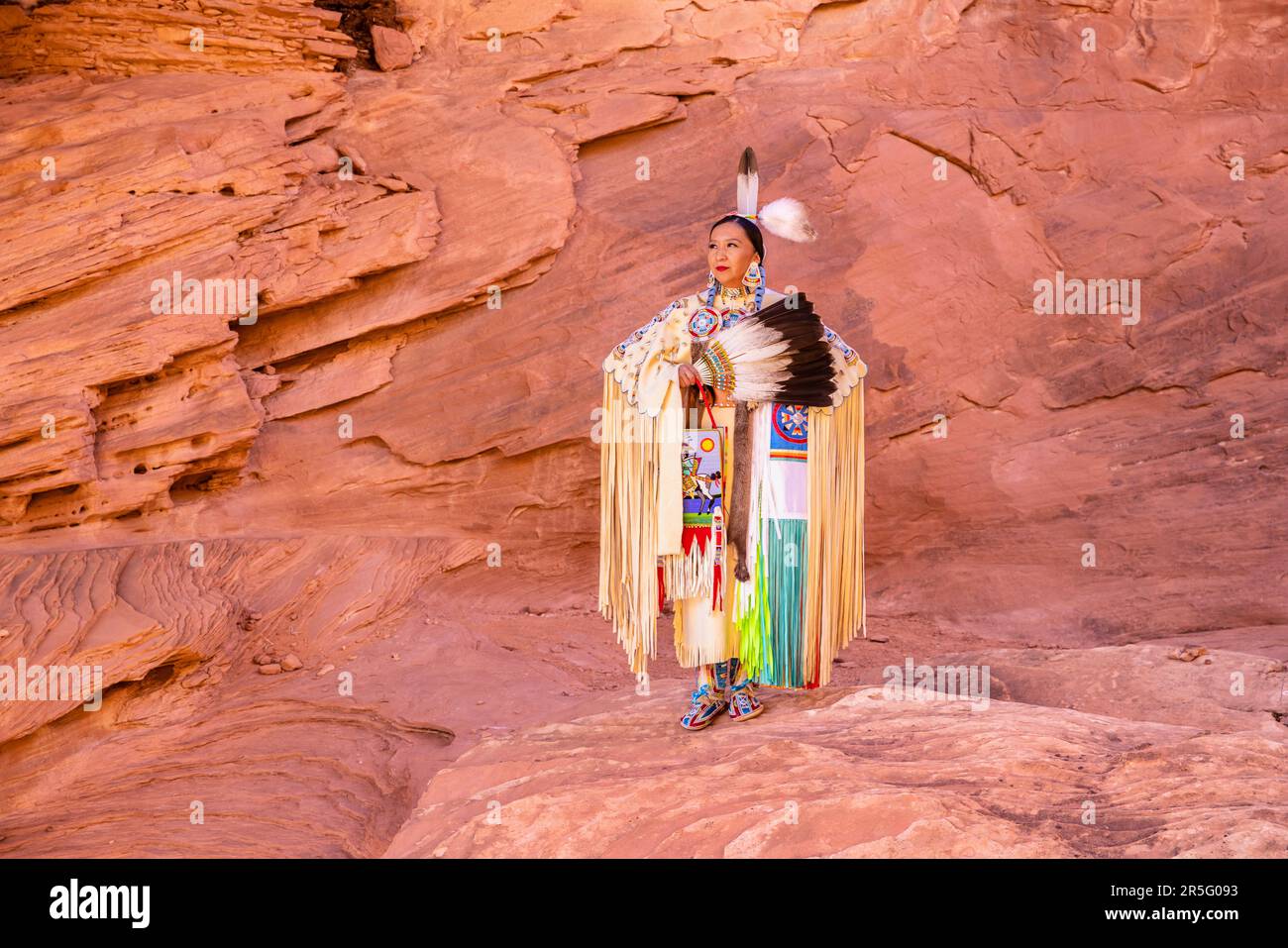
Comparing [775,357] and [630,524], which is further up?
[775,357]

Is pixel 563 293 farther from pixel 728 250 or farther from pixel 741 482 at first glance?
pixel 741 482

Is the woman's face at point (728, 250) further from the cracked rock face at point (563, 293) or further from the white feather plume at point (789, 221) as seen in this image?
the cracked rock face at point (563, 293)

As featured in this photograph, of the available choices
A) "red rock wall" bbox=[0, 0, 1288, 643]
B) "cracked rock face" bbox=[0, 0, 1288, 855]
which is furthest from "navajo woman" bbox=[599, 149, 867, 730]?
"red rock wall" bbox=[0, 0, 1288, 643]

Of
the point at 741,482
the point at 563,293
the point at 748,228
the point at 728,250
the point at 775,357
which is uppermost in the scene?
the point at 563,293

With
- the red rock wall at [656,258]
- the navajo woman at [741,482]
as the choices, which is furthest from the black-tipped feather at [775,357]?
the red rock wall at [656,258]

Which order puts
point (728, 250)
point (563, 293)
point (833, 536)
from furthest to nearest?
point (563, 293)
point (833, 536)
point (728, 250)

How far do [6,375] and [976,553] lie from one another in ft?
20.6

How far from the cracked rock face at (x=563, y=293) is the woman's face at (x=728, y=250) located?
2846mm

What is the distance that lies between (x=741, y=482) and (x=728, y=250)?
1.03m

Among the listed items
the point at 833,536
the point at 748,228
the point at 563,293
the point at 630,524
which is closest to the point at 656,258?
the point at 563,293

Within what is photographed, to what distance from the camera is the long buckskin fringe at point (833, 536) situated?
Answer: 571 cm

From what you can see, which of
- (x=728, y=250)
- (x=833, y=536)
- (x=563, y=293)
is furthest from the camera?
(x=563, y=293)

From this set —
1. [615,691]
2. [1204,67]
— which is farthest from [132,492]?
[1204,67]

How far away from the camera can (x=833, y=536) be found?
5828mm
